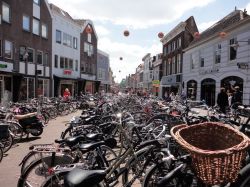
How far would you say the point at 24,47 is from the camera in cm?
2441

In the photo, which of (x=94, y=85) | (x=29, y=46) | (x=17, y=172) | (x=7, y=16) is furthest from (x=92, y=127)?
(x=94, y=85)

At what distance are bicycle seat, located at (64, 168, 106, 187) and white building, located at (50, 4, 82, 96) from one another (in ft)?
93.2

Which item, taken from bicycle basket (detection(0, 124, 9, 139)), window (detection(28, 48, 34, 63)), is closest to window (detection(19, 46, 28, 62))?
window (detection(28, 48, 34, 63))

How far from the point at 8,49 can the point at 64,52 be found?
11.1 metres

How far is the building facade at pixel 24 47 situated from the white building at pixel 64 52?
1374 millimetres

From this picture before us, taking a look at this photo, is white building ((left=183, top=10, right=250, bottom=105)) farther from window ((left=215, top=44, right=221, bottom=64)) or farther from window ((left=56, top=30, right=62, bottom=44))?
window ((left=56, top=30, right=62, bottom=44))

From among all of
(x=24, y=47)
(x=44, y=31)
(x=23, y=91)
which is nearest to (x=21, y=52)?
(x=24, y=47)

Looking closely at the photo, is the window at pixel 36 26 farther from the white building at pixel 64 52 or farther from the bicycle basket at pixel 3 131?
the bicycle basket at pixel 3 131

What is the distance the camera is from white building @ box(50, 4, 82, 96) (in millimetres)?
30703

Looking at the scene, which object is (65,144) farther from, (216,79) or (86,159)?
(216,79)

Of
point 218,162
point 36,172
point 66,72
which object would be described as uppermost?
point 66,72

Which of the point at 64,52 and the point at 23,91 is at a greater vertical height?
the point at 64,52

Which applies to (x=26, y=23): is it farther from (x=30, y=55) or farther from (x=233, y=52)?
(x=233, y=52)

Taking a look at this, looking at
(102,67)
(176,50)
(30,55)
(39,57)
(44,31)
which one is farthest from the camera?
(102,67)
